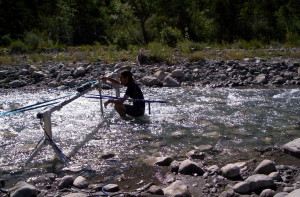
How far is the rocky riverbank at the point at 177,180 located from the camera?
4.29 metres

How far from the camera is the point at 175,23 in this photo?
24891 millimetres

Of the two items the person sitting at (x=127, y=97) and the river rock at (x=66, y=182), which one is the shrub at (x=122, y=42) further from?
the river rock at (x=66, y=182)

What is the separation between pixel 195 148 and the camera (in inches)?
241

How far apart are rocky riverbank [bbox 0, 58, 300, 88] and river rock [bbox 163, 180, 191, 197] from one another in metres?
Result: 7.27

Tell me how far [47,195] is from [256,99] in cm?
676

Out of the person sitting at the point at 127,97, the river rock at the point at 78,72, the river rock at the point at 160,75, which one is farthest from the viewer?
the river rock at the point at 78,72

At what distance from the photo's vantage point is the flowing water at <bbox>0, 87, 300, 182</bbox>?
19.7 feet

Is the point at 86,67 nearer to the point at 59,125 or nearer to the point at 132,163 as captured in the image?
the point at 59,125

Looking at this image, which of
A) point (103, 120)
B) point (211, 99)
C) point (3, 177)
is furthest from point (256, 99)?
point (3, 177)

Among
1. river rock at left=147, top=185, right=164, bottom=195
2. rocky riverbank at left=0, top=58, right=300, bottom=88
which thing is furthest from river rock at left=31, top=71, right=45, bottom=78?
river rock at left=147, top=185, right=164, bottom=195

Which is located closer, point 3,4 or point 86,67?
point 86,67

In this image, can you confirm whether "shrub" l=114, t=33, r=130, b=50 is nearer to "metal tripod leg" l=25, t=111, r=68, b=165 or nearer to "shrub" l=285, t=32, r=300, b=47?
"shrub" l=285, t=32, r=300, b=47

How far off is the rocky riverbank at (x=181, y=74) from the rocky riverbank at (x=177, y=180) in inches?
255

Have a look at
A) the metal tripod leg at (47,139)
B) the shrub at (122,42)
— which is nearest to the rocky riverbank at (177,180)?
the metal tripod leg at (47,139)
